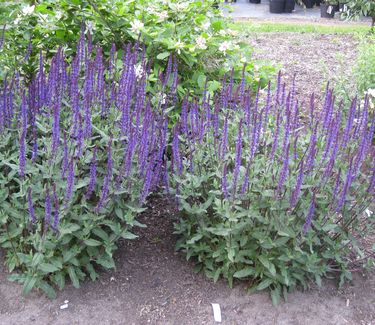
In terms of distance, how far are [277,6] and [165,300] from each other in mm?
13429

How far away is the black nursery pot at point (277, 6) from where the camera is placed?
1511cm

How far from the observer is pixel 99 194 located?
9.46 feet

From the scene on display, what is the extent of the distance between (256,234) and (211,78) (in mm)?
1981

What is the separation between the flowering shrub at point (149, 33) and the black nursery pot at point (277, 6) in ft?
37.0

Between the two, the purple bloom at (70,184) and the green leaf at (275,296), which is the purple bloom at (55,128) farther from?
the green leaf at (275,296)

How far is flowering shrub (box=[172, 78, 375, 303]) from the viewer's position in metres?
2.81

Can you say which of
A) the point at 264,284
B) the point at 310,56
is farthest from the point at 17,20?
the point at 310,56

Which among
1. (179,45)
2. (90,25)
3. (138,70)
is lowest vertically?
(138,70)

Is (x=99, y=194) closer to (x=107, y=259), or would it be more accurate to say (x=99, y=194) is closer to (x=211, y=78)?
(x=107, y=259)

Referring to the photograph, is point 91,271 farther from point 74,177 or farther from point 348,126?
point 348,126

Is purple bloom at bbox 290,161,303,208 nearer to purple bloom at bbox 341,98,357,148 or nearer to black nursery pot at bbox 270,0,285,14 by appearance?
purple bloom at bbox 341,98,357,148

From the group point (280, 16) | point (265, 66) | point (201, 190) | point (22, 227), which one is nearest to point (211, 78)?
point (265, 66)

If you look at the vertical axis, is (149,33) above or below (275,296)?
above

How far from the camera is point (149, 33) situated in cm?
404
